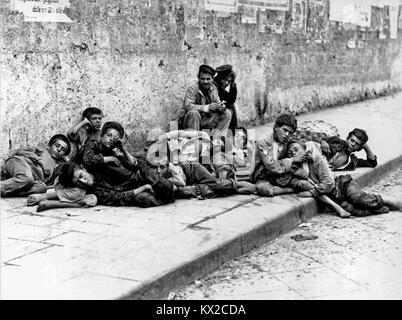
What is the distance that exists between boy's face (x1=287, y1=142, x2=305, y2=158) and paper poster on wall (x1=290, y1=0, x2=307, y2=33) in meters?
5.19

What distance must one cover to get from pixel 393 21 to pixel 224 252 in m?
12.1

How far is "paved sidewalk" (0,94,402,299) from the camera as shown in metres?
3.88

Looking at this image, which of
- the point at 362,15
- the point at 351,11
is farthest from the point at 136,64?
the point at 362,15

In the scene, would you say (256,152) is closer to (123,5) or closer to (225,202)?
(225,202)

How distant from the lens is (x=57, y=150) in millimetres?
6387

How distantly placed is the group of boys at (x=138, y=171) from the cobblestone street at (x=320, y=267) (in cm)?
56

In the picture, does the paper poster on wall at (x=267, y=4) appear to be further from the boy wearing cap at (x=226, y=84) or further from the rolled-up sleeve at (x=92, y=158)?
the rolled-up sleeve at (x=92, y=158)

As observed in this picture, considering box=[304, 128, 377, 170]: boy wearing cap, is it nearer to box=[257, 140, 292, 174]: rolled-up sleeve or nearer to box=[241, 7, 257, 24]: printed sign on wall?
box=[257, 140, 292, 174]: rolled-up sleeve

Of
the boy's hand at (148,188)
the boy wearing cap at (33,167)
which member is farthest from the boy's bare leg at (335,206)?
the boy wearing cap at (33,167)

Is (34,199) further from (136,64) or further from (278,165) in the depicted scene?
(136,64)

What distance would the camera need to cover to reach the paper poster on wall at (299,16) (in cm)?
1117
